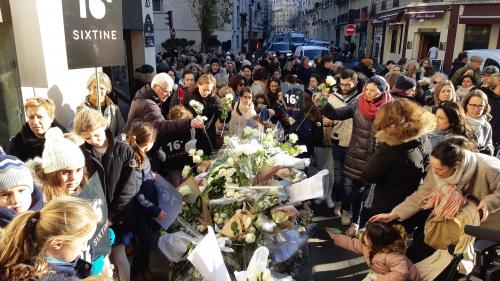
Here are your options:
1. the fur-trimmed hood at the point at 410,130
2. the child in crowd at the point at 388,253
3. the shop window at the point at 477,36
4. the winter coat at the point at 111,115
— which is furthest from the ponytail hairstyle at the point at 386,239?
the shop window at the point at 477,36

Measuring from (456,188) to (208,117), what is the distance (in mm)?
2594

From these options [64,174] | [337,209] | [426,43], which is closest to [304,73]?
[337,209]

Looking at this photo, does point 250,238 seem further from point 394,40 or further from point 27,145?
point 394,40

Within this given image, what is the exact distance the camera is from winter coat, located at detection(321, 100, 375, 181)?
12.6ft

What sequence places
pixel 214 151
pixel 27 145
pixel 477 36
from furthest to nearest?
pixel 477 36 < pixel 214 151 < pixel 27 145

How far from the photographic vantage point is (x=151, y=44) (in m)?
8.70

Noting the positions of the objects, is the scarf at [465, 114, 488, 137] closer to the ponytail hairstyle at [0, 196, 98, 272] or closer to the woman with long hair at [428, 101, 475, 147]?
the woman with long hair at [428, 101, 475, 147]

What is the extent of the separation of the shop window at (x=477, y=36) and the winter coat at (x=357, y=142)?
18.0 metres

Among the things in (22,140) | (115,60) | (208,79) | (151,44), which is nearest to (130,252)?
(22,140)

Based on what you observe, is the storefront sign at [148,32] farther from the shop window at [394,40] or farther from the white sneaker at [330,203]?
the shop window at [394,40]

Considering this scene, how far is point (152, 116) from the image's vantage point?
3814mm

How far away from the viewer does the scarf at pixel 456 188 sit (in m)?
2.49

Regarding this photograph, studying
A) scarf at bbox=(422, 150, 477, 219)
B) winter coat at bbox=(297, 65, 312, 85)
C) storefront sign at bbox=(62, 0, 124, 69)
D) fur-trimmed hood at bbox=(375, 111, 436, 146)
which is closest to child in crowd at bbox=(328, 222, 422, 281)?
scarf at bbox=(422, 150, 477, 219)

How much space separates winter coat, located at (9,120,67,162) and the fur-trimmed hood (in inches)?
101
